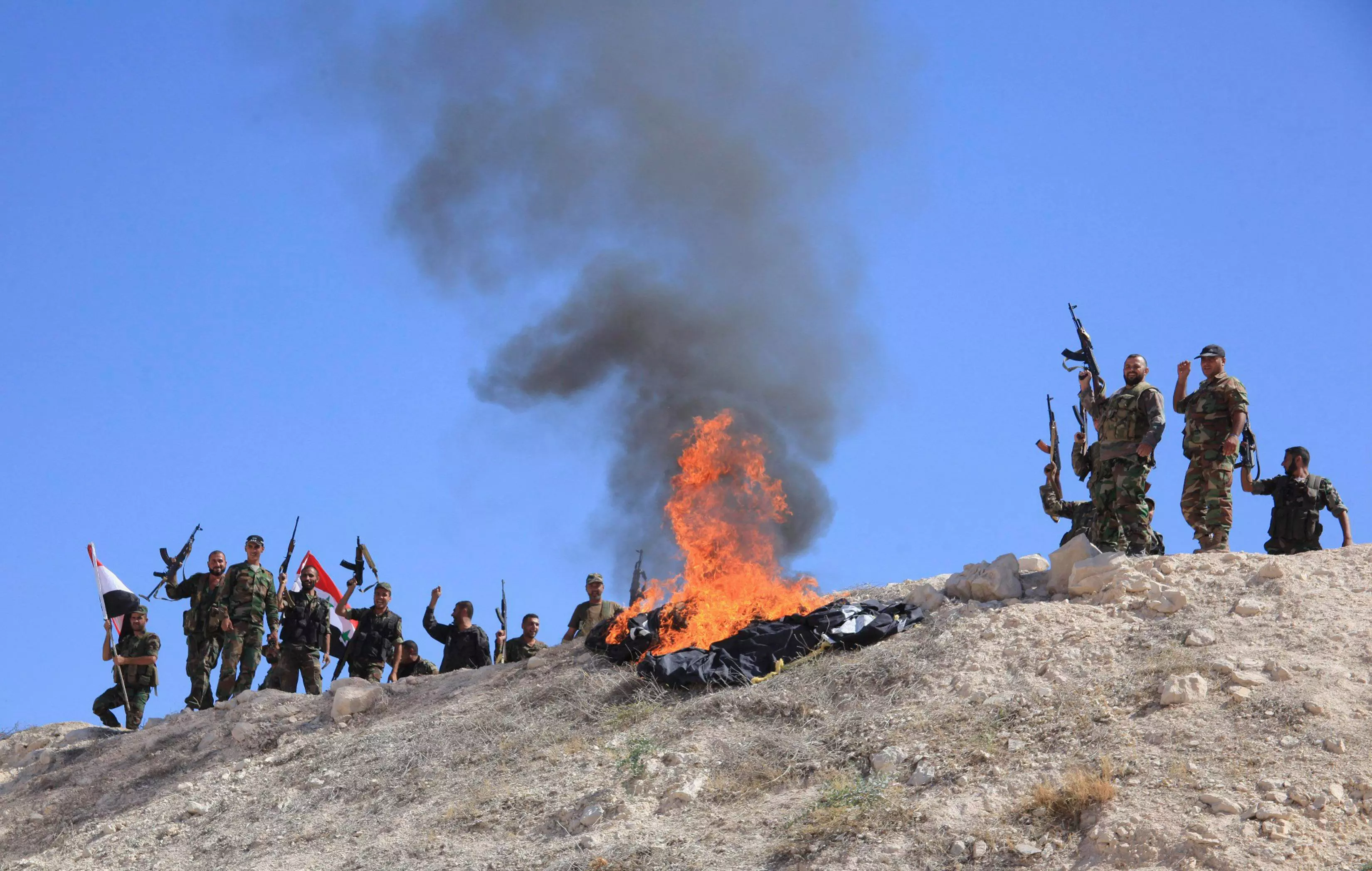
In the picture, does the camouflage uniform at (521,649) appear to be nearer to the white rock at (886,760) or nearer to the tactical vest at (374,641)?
the tactical vest at (374,641)

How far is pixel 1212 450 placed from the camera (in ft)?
34.8

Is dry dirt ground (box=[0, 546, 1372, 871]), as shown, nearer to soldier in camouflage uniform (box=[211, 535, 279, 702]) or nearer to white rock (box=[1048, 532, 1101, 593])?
white rock (box=[1048, 532, 1101, 593])

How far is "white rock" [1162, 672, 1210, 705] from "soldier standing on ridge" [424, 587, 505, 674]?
23.0 feet

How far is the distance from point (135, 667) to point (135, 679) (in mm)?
125

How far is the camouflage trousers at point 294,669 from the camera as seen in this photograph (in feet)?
44.1

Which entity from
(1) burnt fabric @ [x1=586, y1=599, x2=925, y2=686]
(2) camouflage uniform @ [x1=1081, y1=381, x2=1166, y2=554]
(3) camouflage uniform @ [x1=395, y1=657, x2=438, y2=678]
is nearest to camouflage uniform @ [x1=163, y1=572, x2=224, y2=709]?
(3) camouflage uniform @ [x1=395, y1=657, x2=438, y2=678]

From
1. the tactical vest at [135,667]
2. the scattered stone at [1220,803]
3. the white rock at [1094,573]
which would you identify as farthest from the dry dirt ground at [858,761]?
the tactical vest at [135,667]

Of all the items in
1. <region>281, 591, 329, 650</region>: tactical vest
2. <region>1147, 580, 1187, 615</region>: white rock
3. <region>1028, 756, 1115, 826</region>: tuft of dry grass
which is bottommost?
<region>1028, 756, 1115, 826</region>: tuft of dry grass

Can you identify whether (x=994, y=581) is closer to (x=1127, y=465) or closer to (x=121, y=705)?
(x=1127, y=465)

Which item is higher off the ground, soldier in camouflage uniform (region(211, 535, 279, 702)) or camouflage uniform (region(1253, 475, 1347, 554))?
soldier in camouflage uniform (region(211, 535, 279, 702))

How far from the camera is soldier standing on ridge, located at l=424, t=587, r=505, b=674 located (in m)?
13.2

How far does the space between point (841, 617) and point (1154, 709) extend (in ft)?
9.61

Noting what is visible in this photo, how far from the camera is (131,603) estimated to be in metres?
14.0

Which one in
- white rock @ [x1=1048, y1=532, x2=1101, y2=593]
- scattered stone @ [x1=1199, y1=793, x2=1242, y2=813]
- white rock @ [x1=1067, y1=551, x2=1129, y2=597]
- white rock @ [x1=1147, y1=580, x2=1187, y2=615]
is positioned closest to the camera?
scattered stone @ [x1=1199, y1=793, x2=1242, y2=813]
